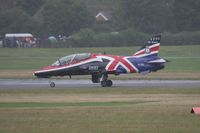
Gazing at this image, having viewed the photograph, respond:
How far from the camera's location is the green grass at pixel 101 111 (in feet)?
77.2

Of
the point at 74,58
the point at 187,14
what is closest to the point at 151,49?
the point at 74,58

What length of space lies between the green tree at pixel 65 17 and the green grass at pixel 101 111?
2777 inches

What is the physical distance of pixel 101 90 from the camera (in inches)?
1649

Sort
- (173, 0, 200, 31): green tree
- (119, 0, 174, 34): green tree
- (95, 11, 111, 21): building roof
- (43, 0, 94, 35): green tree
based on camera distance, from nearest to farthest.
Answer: (173, 0, 200, 31): green tree → (119, 0, 174, 34): green tree → (43, 0, 94, 35): green tree → (95, 11, 111, 21): building roof

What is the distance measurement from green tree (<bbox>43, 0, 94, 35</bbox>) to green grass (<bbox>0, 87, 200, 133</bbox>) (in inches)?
2777

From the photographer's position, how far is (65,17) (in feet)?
362

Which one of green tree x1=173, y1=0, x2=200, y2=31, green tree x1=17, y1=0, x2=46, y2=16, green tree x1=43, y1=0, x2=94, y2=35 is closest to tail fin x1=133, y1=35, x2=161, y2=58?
green tree x1=173, y1=0, x2=200, y2=31

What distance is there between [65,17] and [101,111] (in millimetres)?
82648

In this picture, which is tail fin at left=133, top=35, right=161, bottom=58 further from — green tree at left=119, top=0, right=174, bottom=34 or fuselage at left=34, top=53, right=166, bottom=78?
green tree at left=119, top=0, right=174, bottom=34

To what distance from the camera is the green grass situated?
23516mm

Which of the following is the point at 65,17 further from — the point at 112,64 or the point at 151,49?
the point at 112,64

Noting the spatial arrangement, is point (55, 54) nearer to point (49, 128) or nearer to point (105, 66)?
point (105, 66)

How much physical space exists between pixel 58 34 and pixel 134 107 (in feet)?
274

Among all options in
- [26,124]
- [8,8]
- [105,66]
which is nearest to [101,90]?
[105,66]
